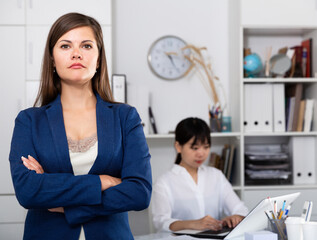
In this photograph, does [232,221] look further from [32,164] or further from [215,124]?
[215,124]

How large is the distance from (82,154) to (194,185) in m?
1.32

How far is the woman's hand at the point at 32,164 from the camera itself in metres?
1.44

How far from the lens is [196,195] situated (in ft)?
8.63

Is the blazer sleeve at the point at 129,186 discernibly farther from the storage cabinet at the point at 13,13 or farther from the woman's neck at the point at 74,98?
the storage cabinet at the point at 13,13

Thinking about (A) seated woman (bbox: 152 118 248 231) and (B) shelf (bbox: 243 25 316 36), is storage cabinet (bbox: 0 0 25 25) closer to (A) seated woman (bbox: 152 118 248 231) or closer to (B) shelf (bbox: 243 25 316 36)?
(A) seated woman (bbox: 152 118 248 231)

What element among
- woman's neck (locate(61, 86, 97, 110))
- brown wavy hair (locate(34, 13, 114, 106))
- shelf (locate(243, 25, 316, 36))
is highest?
shelf (locate(243, 25, 316, 36))

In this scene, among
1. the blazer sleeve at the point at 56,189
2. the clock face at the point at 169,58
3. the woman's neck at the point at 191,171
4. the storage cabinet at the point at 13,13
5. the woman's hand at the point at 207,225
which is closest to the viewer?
the blazer sleeve at the point at 56,189

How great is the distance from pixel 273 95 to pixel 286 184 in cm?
66

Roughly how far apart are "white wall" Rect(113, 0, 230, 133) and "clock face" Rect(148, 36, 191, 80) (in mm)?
58

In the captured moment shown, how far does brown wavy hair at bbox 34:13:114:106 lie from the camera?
1473 millimetres

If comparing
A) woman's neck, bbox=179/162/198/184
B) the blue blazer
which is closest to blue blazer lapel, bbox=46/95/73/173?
the blue blazer

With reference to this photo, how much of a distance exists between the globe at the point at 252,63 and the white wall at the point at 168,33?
28 cm

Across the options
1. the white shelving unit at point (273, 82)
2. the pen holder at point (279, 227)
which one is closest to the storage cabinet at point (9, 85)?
the white shelving unit at point (273, 82)

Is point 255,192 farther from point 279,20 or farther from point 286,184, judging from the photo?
point 279,20
